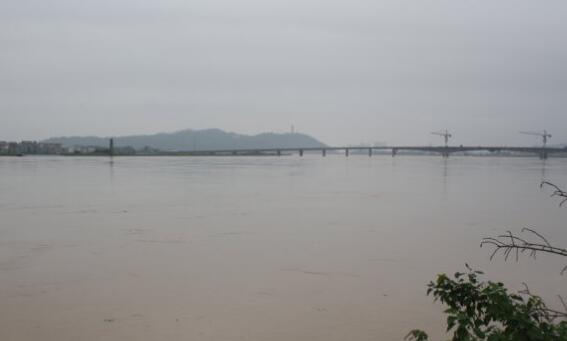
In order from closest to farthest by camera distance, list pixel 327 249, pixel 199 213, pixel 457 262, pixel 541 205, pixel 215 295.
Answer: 1. pixel 215 295
2. pixel 457 262
3. pixel 327 249
4. pixel 199 213
5. pixel 541 205

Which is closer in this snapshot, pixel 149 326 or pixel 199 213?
pixel 149 326

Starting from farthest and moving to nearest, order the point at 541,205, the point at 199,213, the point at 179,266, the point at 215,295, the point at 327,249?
1. the point at 541,205
2. the point at 199,213
3. the point at 327,249
4. the point at 179,266
5. the point at 215,295

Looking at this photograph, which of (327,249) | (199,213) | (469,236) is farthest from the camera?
(199,213)

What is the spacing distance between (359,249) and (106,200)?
33.7ft

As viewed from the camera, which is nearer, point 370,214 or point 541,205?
point 370,214

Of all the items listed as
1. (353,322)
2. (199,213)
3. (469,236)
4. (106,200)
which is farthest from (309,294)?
(106,200)

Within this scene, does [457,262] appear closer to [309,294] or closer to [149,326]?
[309,294]

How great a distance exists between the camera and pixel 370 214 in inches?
497

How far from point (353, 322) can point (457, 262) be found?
124 inches

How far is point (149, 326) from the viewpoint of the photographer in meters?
4.53

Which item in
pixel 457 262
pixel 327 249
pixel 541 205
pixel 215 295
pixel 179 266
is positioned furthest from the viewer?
pixel 541 205

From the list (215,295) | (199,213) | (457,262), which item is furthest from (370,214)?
(215,295)

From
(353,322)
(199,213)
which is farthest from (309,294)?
(199,213)

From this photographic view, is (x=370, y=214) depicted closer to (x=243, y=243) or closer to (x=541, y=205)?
(x=243, y=243)
